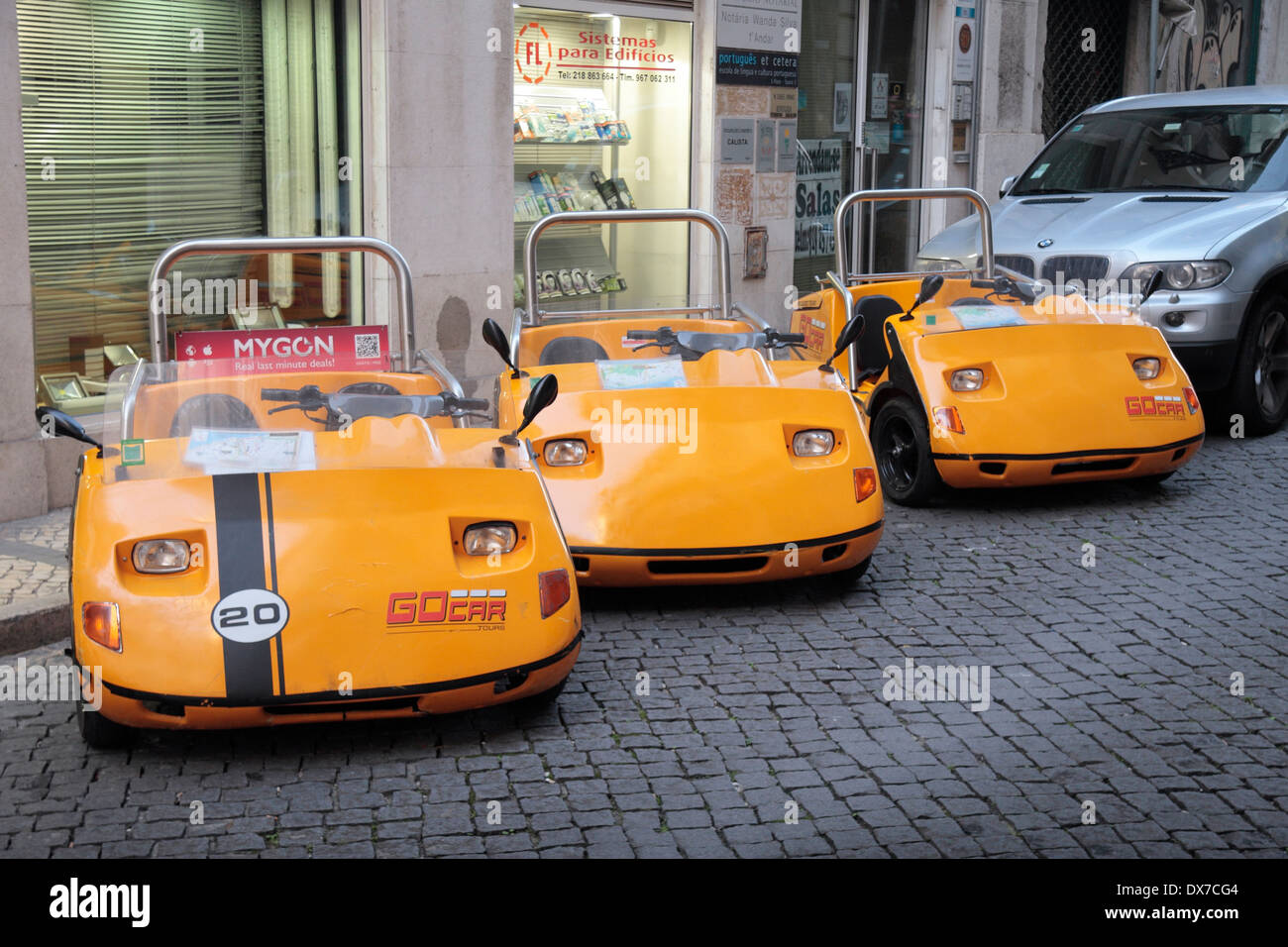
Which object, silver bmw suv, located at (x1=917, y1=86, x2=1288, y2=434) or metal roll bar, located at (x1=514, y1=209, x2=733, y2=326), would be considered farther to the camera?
silver bmw suv, located at (x1=917, y1=86, x2=1288, y2=434)

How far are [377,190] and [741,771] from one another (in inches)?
247

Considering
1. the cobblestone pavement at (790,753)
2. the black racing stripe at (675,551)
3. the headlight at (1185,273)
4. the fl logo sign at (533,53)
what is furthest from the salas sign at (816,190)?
the black racing stripe at (675,551)

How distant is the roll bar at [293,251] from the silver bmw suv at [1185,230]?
373 centimetres

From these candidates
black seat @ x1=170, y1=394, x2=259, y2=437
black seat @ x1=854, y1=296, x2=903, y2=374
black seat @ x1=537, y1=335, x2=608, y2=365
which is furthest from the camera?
black seat @ x1=854, y1=296, x2=903, y2=374

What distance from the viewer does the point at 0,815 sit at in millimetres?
3969

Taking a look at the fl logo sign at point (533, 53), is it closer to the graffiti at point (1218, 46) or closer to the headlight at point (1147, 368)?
the headlight at point (1147, 368)

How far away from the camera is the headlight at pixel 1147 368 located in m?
7.48

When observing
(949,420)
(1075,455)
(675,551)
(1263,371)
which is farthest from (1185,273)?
(675,551)

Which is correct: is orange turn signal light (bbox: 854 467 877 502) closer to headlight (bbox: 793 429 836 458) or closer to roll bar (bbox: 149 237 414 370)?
headlight (bbox: 793 429 836 458)

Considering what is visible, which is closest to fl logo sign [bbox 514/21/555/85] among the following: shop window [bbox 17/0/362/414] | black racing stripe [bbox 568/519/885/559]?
shop window [bbox 17/0/362/414]

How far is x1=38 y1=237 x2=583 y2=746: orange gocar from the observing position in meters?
4.11

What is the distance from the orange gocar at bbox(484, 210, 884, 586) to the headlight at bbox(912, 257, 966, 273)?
2778 millimetres

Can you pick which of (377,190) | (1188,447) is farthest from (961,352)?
(377,190)

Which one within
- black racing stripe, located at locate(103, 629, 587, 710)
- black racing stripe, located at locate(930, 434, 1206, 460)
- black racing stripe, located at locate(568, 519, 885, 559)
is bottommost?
black racing stripe, located at locate(103, 629, 587, 710)
